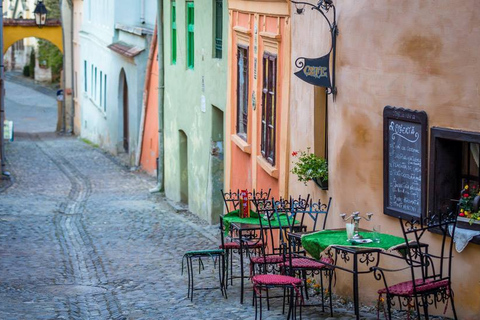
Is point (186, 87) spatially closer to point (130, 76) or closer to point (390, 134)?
point (130, 76)

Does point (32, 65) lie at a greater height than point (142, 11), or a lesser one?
lesser

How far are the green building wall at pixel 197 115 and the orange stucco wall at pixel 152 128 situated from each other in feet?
11.5

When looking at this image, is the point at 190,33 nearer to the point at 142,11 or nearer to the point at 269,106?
the point at 269,106

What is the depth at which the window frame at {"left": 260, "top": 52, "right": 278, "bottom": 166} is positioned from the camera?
42.9 feet

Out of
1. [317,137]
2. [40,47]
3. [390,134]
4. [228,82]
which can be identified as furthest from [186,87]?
[40,47]

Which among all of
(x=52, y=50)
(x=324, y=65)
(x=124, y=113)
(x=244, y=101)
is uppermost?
(x=324, y=65)

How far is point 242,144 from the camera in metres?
15.2

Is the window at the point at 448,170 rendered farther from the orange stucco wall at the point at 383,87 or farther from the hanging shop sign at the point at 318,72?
the hanging shop sign at the point at 318,72

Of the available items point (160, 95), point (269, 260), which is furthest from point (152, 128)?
point (269, 260)

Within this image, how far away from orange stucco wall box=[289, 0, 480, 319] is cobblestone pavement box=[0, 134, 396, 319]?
1.24 meters

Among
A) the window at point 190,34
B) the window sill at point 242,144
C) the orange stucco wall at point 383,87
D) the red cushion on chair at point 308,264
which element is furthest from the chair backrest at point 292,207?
the window at point 190,34

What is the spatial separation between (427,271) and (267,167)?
483 cm

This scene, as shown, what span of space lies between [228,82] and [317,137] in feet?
17.7

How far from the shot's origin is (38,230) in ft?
57.3
